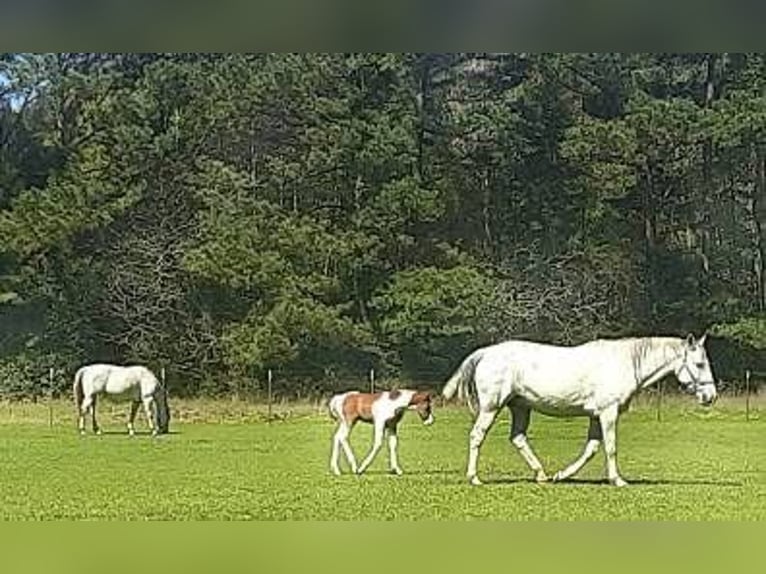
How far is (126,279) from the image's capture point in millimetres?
4504

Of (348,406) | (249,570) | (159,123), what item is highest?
(159,123)

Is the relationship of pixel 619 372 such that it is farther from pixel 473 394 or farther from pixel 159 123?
pixel 159 123

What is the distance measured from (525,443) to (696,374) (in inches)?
17.8

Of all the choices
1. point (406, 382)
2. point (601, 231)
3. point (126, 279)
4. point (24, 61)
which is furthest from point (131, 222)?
point (601, 231)

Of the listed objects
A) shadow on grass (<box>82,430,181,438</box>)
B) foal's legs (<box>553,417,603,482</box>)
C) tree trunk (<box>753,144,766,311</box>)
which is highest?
tree trunk (<box>753,144,766,311</box>)

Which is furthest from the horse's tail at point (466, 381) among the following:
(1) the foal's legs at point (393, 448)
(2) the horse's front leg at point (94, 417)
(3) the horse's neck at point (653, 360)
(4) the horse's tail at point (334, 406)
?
(2) the horse's front leg at point (94, 417)

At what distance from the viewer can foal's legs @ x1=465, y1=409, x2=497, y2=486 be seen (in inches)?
172

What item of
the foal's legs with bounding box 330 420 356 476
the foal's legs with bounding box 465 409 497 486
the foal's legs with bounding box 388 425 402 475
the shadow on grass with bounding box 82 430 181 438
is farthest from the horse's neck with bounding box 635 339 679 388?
the shadow on grass with bounding box 82 430 181 438

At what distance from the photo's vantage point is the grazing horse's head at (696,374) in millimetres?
4367

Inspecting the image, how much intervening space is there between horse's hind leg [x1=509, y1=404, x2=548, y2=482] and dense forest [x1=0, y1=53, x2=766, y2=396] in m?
0.20

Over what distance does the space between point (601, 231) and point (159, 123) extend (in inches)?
45.1

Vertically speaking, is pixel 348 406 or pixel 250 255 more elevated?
pixel 250 255

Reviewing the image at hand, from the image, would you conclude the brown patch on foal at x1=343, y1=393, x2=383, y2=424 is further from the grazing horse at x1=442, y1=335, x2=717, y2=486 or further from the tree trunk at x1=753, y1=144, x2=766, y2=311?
the tree trunk at x1=753, y1=144, x2=766, y2=311

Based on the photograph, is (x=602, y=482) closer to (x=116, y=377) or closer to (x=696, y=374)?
(x=696, y=374)
